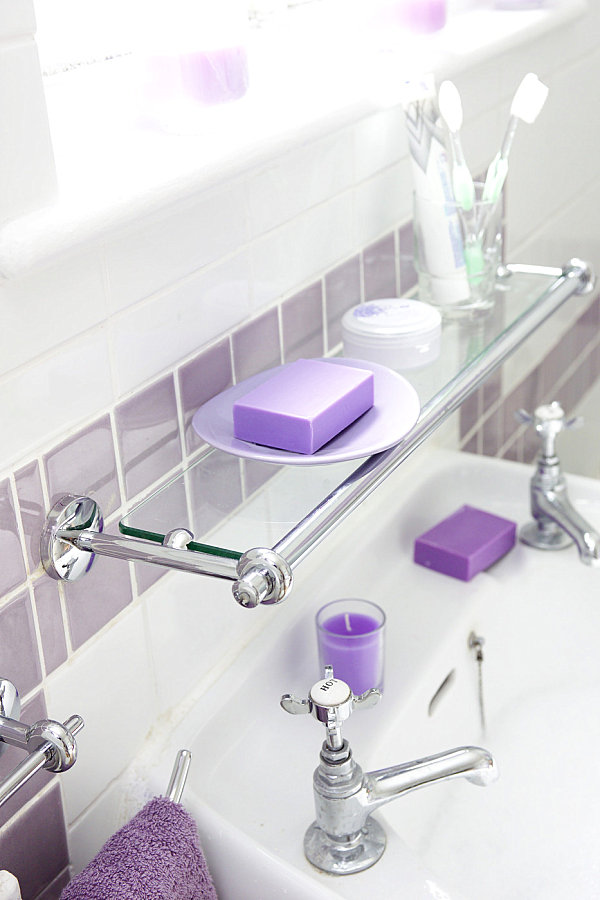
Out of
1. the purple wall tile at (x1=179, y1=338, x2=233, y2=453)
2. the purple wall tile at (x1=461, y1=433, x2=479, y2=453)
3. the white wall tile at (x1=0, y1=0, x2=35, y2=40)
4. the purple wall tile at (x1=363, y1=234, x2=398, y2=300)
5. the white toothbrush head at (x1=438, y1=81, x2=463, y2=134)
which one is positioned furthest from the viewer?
the purple wall tile at (x1=461, y1=433, x2=479, y2=453)

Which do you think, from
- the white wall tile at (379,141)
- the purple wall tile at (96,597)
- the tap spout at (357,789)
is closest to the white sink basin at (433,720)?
the tap spout at (357,789)

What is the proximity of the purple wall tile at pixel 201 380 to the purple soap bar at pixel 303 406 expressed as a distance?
0.16ft

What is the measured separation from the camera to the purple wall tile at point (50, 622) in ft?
2.36

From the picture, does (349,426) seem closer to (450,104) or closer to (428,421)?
(428,421)

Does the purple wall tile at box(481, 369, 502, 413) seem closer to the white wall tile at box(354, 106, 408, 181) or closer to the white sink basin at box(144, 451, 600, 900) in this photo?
the white sink basin at box(144, 451, 600, 900)

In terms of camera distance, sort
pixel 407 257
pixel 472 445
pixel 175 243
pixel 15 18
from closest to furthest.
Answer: pixel 15 18, pixel 175 243, pixel 407 257, pixel 472 445

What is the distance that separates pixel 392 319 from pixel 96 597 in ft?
1.21

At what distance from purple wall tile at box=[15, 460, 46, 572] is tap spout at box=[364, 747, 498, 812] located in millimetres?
289

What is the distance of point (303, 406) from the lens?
76cm

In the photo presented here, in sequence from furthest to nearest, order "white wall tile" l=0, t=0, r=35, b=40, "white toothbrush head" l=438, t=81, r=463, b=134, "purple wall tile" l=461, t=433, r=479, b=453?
"purple wall tile" l=461, t=433, r=479, b=453
"white toothbrush head" l=438, t=81, r=463, b=134
"white wall tile" l=0, t=0, r=35, b=40

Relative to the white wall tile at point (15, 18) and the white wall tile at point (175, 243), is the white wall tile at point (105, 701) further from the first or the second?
the white wall tile at point (15, 18)

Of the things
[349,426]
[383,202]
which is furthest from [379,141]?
[349,426]

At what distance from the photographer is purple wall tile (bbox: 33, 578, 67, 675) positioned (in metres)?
0.72

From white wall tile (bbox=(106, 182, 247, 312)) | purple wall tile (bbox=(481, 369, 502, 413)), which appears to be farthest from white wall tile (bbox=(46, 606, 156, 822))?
purple wall tile (bbox=(481, 369, 502, 413))
